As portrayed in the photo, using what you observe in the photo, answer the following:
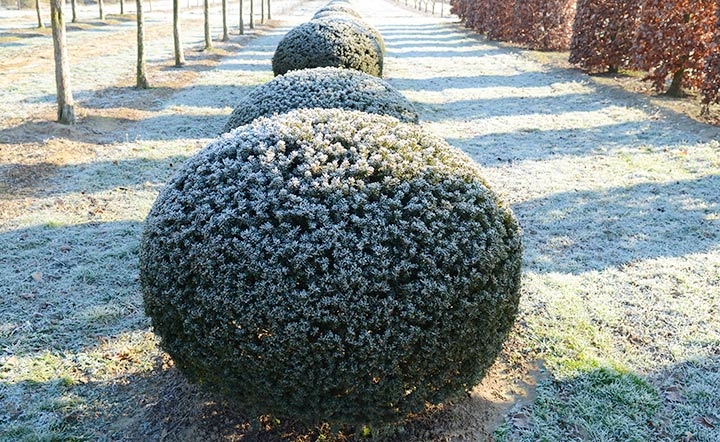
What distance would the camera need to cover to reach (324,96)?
18.1 ft

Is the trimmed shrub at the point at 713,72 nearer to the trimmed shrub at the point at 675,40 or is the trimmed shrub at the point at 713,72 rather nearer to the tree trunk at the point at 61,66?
the trimmed shrub at the point at 675,40

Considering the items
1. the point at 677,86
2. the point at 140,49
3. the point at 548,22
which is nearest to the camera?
the point at 140,49

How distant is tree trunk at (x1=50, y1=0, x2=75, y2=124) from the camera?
9.08 m

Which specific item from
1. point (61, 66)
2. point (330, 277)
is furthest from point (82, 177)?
point (330, 277)

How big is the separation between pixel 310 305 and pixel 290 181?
0.70 m

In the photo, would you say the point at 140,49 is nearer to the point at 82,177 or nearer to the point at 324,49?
the point at 324,49

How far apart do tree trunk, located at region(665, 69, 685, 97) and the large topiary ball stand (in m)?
7.11

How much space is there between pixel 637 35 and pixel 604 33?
2359 millimetres

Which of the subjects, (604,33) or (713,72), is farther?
(604,33)

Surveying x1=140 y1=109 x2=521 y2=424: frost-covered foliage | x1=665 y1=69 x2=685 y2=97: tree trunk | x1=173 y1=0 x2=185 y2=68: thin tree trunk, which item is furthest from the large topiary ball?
x1=140 y1=109 x2=521 y2=424: frost-covered foliage

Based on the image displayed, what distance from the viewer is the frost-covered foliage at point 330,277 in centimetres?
273

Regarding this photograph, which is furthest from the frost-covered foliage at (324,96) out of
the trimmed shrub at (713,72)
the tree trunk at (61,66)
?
the trimmed shrub at (713,72)

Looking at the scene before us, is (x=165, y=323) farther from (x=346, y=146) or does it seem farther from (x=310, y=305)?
(x=346, y=146)

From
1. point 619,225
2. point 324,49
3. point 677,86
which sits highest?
point 324,49
